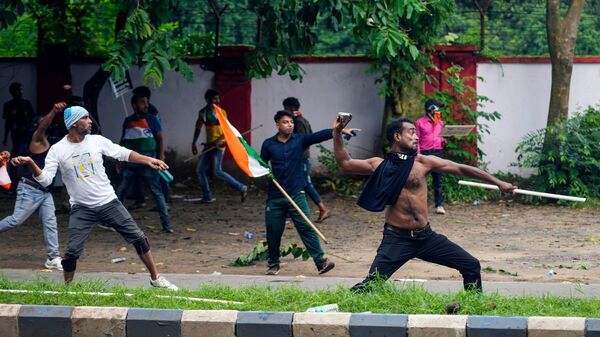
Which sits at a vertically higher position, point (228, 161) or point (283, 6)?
point (283, 6)

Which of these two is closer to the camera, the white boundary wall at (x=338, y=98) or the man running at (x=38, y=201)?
the man running at (x=38, y=201)

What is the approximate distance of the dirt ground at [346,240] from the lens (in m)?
11.1

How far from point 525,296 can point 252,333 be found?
213 cm

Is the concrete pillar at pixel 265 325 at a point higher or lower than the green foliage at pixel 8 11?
lower

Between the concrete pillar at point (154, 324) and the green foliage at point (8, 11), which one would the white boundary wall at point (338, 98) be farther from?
the concrete pillar at point (154, 324)

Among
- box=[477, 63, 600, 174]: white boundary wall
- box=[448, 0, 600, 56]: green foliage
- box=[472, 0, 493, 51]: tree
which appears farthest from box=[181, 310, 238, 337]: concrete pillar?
box=[448, 0, 600, 56]: green foliage

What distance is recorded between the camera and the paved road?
9.10 m

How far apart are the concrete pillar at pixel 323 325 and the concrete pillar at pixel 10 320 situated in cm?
207

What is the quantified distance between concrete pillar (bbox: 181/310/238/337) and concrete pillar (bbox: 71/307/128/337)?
0.46 meters

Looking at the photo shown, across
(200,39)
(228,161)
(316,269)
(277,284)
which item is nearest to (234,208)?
(228,161)

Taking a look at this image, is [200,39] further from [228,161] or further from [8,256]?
[8,256]

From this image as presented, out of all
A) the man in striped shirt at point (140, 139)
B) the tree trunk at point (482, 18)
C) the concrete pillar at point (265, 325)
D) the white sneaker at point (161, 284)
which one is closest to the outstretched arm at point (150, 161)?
the white sneaker at point (161, 284)

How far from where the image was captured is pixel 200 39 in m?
18.5

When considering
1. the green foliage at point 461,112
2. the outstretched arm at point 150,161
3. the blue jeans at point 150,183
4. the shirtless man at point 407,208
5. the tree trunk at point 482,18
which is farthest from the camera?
the tree trunk at point 482,18
